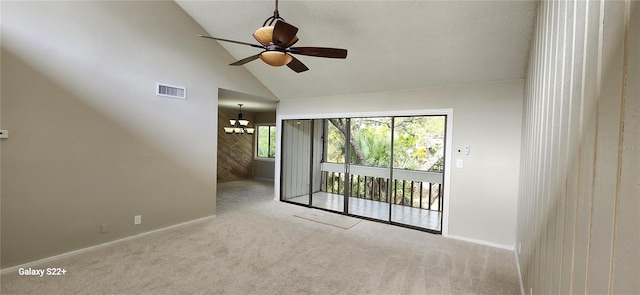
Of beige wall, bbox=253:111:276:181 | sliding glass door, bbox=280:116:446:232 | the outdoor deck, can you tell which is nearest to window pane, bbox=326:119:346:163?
sliding glass door, bbox=280:116:446:232

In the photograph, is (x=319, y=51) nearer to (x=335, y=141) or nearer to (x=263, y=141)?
(x=335, y=141)

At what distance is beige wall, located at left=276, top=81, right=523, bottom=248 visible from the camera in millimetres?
3574

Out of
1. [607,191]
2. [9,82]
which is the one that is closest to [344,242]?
[607,191]

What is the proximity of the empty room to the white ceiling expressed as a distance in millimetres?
24

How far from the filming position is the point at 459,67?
3570 millimetres

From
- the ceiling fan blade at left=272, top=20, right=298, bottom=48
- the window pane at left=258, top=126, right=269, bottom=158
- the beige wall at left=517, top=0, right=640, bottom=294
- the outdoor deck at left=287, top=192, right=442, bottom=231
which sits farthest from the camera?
the window pane at left=258, top=126, right=269, bottom=158

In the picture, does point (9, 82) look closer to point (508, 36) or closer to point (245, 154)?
point (508, 36)

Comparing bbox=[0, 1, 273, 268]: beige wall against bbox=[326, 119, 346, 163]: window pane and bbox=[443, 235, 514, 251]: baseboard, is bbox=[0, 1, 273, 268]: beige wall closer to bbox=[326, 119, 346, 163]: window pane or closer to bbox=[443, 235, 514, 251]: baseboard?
bbox=[326, 119, 346, 163]: window pane

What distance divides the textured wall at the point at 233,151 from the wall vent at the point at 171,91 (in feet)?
14.4

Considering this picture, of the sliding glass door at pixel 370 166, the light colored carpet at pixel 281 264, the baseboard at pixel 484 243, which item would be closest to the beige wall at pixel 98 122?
the light colored carpet at pixel 281 264

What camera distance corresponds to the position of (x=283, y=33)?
2.17m

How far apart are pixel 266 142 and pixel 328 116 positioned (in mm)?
4636

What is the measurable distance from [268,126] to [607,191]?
8911 mm

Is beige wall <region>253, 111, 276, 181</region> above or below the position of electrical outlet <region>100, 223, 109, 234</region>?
above
